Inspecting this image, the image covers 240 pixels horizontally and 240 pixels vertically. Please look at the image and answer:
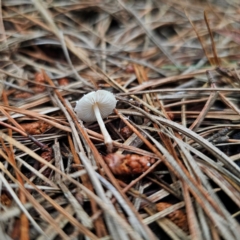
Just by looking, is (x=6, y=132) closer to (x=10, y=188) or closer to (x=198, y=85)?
(x=10, y=188)

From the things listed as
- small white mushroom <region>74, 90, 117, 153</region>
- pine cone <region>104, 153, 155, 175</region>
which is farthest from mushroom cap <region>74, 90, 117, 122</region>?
pine cone <region>104, 153, 155, 175</region>

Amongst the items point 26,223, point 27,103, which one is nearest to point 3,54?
point 27,103

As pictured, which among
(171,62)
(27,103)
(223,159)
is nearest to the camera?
(223,159)

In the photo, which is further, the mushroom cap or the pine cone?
the mushroom cap

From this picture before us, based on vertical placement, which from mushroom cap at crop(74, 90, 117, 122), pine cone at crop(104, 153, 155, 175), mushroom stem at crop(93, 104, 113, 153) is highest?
mushroom cap at crop(74, 90, 117, 122)

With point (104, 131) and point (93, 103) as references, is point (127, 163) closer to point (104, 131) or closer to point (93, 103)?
point (104, 131)

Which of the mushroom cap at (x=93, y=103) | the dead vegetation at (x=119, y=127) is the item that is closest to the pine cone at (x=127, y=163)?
the dead vegetation at (x=119, y=127)

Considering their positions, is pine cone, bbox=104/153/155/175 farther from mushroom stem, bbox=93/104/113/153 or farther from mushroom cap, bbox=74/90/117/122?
mushroom cap, bbox=74/90/117/122
